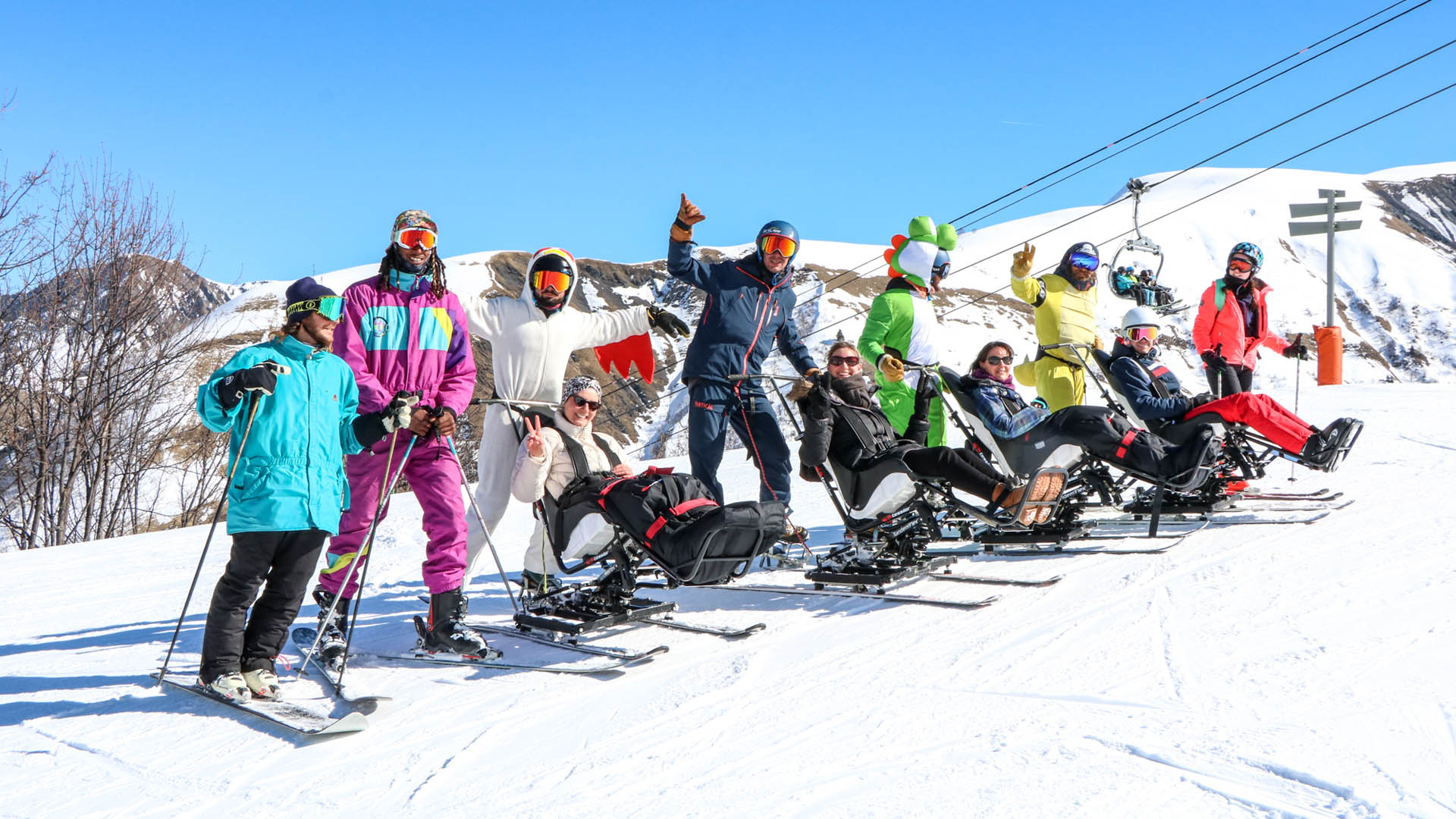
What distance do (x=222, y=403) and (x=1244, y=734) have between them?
3.43m

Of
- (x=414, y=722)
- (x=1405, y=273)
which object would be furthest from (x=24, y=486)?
(x=1405, y=273)

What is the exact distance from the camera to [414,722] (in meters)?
3.51

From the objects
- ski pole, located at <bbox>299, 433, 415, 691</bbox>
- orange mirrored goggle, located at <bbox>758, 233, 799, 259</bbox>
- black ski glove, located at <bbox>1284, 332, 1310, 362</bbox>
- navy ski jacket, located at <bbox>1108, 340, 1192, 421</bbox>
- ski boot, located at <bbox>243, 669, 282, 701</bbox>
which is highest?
orange mirrored goggle, located at <bbox>758, 233, 799, 259</bbox>

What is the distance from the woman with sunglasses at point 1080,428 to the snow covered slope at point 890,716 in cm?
75

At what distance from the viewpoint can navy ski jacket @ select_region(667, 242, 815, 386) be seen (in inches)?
235

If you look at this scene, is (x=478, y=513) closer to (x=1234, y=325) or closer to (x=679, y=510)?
(x=679, y=510)

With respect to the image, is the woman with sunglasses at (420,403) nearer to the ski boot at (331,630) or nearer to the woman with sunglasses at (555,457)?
the ski boot at (331,630)

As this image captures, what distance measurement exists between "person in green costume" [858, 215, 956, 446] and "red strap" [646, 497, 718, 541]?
2.30 metres

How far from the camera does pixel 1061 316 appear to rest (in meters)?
7.43

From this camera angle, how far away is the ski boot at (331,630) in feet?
14.1

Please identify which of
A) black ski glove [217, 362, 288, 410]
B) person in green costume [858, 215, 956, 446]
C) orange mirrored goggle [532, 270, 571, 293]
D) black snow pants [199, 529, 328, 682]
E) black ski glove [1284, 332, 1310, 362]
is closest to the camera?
black ski glove [217, 362, 288, 410]

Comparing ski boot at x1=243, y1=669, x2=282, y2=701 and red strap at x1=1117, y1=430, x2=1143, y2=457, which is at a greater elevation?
red strap at x1=1117, y1=430, x2=1143, y2=457

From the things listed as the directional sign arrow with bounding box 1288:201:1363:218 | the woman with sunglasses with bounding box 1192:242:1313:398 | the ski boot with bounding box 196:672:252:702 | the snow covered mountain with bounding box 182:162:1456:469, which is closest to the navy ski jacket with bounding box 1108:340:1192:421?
the woman with sunglasses with bounding box 1192:242:1313:398

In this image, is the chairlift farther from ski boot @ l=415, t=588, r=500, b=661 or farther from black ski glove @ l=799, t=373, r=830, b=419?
ski boot @ l=415, t=588, r=500, b=661
